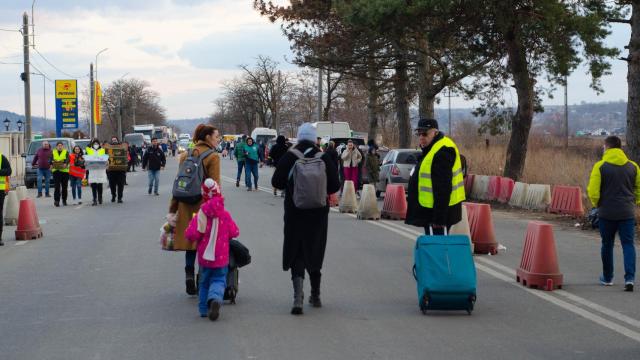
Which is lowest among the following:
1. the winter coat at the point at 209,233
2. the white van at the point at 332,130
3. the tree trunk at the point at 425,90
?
the winter coat at the point at 209,233

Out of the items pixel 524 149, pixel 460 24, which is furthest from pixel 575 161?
pixel 460 24

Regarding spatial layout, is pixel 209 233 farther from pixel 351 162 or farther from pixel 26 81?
pixel 26 81

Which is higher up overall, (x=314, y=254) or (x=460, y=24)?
(x=460, y=24)

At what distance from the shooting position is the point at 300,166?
8.92m

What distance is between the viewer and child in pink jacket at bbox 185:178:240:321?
8656 mm

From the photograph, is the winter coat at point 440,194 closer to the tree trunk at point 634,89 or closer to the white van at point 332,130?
the tree trunk at point 634,89

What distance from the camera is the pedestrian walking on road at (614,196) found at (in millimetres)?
10703

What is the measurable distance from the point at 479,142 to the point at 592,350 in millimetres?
37228

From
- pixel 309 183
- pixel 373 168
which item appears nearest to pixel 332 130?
pixel 373 168

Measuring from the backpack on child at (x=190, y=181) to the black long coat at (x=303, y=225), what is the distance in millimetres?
894

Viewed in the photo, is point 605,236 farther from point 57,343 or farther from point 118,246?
point 118,246

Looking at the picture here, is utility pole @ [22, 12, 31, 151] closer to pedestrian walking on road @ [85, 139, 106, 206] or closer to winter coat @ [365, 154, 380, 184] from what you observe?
pedestrian walking on road @ [85, 139, 106, 206]

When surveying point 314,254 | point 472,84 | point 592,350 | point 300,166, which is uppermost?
point 472,84

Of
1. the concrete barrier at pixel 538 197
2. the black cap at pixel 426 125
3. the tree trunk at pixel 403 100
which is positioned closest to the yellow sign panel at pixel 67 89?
the tree trunk at pixel 403 100
